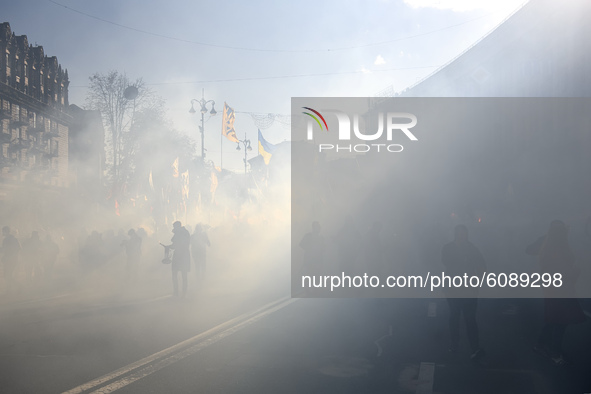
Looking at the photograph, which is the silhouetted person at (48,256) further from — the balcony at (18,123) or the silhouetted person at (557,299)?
the balcony at (18,123)

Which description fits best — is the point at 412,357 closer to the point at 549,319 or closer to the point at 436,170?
the point at 549,319

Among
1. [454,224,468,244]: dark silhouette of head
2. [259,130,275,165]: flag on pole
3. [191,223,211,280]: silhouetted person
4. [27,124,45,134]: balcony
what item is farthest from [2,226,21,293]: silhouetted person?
[27,124,45,134]: balcony

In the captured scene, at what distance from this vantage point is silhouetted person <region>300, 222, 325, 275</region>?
38.9ft

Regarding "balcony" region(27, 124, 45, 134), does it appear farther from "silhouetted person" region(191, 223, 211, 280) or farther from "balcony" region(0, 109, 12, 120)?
"silhouetted person" region(191, 223, 211, 280)

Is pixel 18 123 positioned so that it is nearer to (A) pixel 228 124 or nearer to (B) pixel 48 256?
(A) pixel 228 124

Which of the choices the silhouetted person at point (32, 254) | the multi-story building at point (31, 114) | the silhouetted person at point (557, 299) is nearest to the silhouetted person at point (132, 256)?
the silhouetted person at point (32, 254)

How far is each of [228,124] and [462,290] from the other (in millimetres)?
24411

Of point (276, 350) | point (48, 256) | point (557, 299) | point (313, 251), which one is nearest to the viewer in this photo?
point (557, 299)

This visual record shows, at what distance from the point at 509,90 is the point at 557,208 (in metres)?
9.00

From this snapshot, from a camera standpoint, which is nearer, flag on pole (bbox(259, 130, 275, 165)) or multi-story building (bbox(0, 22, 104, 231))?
flag on pole (bbox(259, 130, 275, 165))

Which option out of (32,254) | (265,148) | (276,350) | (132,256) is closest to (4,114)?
(265,148)

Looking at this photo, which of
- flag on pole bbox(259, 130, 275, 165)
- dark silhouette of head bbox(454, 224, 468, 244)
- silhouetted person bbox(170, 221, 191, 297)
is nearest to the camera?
dark silhouette of head bbox(454, 224, 468, 244)

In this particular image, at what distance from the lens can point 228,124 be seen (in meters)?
30.6

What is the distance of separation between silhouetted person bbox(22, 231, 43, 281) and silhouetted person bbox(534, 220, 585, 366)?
14.0 m
